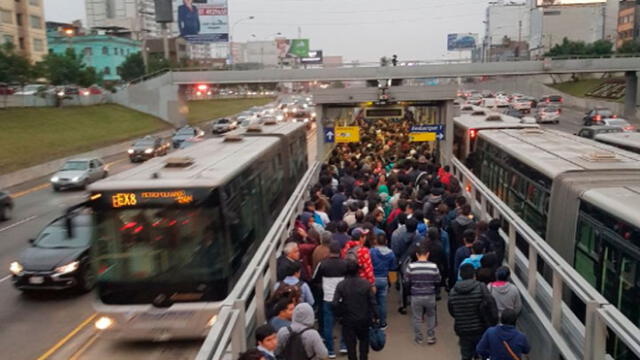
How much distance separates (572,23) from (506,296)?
479 feet

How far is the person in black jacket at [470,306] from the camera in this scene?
7309 mm

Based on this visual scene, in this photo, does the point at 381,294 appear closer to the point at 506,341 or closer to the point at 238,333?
the point at 506,341

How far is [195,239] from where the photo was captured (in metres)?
8.99

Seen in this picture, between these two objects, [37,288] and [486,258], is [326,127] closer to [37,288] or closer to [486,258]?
[37,288]

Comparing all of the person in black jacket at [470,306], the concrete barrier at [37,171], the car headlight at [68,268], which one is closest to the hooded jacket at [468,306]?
the person in black jacket at [470,306]

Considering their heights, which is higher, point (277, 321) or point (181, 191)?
point (181, 191)

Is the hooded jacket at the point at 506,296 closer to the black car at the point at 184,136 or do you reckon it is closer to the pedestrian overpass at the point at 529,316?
the pedestrian overpass at the point at 529,316

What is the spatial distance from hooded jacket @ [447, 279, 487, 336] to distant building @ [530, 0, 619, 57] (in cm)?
13744

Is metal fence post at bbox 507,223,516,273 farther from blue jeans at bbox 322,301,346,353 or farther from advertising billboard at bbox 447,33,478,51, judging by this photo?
advertising billboard at bbox 447,33,478,51

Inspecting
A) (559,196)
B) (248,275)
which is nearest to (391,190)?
(559,196)

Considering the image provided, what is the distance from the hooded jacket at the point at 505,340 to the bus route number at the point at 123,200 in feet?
16.9

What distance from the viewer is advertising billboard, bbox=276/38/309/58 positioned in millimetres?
142125

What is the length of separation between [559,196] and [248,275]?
500 centimetres

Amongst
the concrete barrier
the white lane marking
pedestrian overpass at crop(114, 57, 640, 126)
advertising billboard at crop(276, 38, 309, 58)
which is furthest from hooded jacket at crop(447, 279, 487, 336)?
advertising billboard at crop(276, 38, 309, 58)
